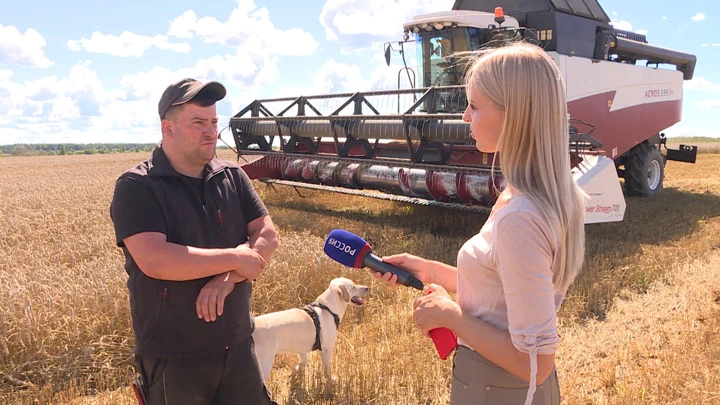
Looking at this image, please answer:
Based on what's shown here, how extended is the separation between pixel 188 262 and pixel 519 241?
123cm

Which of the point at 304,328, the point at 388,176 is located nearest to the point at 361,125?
the point at 388,176

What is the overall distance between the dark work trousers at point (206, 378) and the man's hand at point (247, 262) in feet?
1.05

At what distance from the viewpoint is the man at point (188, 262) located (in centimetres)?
204

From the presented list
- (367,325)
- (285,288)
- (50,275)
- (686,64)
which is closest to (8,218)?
(50,275)

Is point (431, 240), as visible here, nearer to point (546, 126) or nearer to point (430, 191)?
point (430, 191)

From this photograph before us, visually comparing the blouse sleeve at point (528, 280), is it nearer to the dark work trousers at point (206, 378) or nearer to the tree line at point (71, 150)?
the dark work trousers at point (206, 378)

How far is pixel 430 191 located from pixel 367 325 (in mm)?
3452

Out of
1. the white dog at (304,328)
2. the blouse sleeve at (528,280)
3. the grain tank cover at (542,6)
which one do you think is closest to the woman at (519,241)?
the blouse sleeve at (528,280)

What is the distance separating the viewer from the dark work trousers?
212 cm

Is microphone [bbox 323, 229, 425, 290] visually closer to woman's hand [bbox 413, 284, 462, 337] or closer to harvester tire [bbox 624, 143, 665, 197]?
woman's hand [bbox 413, 284, 462, 337]

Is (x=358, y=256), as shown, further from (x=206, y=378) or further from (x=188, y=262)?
(x=206, y=378)

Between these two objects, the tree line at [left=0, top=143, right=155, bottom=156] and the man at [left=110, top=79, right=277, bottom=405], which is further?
the tree line at [left=0, top=143, right=155, bottom=156]

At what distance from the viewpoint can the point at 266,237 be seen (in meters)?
2.41

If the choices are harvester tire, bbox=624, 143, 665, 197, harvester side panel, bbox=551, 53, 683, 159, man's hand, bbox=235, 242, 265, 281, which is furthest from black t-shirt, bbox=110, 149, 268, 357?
harvester tire, bbox=624, 143, 665, 197
